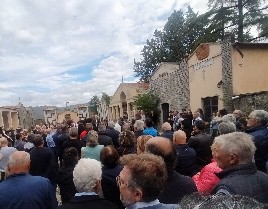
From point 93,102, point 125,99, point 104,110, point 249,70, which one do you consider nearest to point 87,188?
point 249,70

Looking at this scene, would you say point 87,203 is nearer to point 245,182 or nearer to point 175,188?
point 175,188

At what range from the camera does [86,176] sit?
3.02 meters

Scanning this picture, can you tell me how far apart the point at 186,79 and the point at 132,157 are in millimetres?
20393

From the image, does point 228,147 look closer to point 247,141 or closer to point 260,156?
point 247,141

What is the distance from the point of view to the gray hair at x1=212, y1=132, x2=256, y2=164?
9.36 ft

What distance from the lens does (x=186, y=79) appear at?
2225 centimetres

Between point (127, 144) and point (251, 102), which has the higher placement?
point (251, 102)

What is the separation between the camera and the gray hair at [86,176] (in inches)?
117

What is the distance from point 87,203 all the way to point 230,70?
1618 centimetres

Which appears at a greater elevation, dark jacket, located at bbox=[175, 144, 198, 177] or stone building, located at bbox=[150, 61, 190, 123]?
stone building, located at bbox=[150, 61, 190, 123]

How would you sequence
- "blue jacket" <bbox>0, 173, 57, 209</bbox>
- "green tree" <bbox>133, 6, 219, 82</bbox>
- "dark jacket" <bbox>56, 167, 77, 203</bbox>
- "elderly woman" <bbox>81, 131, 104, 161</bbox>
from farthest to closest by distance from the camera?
1. "green tree" <bbox>133, 6, 219, 82</bbox>
2. "elderly woman" <bbox>81, 131, 104, 161</bbox>
3. "dark jacket" <bbox>56, 167, 77, 203</bbox>
4. "blue jacket" <bbox>0, 173, 57, 209</bbox>

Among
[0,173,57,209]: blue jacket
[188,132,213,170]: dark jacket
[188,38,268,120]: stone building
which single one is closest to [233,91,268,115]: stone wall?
[188,38,268,120]: stone building

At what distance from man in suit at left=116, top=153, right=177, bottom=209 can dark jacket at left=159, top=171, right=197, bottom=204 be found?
851 mm

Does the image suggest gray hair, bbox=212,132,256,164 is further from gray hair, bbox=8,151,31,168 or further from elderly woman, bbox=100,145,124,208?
gray hair, bbox=8,151,31,168
